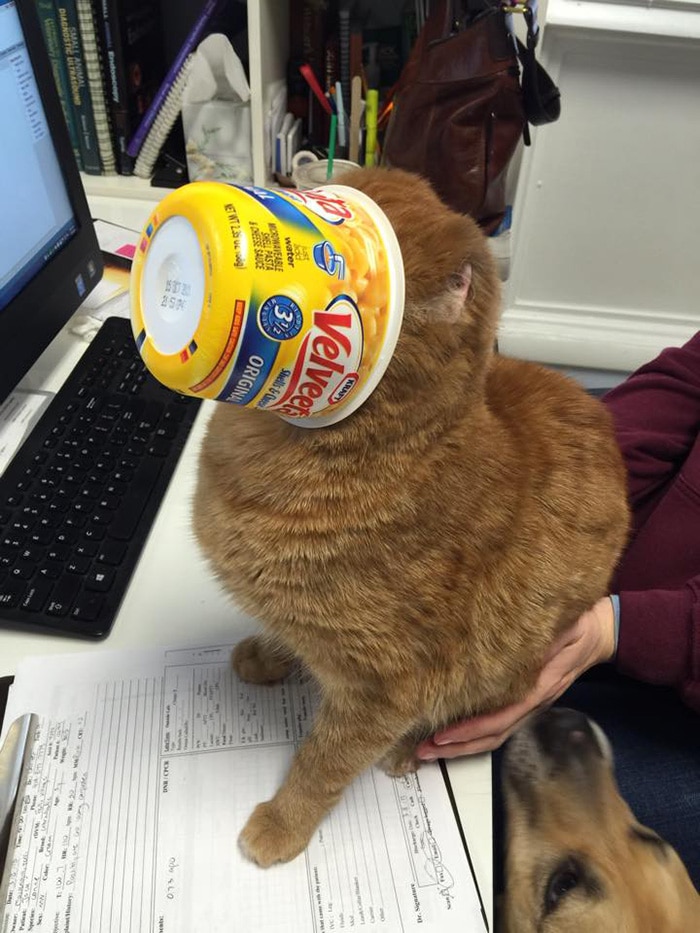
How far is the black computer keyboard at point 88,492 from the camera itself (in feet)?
1.92

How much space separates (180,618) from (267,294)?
1.24 ft

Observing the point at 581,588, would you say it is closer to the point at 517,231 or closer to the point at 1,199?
the point at 1,199

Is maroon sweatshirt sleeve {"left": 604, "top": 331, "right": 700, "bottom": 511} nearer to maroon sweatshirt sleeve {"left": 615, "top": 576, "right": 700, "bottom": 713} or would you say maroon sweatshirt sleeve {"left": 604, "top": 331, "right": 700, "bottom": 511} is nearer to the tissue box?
maroon sweatshirt sleeve {"left": 615, "top": 576, "right": 700, "bottom": 713}

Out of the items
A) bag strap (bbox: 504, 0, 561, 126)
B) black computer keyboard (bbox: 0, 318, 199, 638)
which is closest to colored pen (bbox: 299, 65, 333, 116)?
bag strap (bbox: 504, 0, 561, 126)

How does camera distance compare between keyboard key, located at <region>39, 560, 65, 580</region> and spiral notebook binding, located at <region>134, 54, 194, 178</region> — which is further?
spiral notebook binding, located at <region>134, 54, 194, 178</region>

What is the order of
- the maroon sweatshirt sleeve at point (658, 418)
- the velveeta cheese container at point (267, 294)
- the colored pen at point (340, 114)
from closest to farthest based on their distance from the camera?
the velveeta cheese container at point (267, 294) → the maroon sweatshirt sleeve at point (658, 418) → the colored pen at point (340, 114)

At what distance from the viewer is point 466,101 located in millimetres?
1127

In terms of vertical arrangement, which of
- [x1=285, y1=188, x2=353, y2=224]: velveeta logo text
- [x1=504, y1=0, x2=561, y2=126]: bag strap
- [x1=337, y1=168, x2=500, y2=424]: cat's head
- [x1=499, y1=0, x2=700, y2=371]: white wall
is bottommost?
[x1=499, y1=0, x2=700, y2=371]: white wall

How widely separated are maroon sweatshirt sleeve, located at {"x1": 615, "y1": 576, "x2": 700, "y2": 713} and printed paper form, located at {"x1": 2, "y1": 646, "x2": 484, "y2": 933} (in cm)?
26

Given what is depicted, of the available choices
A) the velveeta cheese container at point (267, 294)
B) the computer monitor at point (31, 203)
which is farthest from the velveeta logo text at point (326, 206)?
the computer monitor at point (31, 203)

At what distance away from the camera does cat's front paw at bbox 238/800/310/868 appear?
49 cm

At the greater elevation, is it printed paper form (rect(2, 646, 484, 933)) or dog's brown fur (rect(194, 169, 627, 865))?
dog's brown fur (rect(194, 169, 627, 865))

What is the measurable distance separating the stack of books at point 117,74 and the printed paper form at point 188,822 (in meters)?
0.89

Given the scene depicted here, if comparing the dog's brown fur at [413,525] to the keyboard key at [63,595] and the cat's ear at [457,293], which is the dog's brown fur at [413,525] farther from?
the keyboard key at [63,595]
